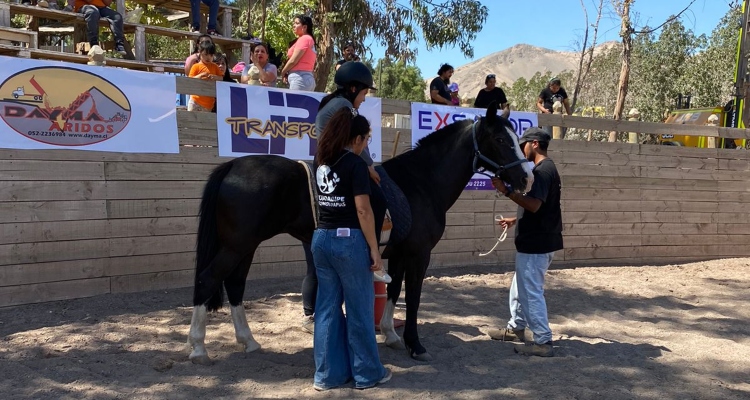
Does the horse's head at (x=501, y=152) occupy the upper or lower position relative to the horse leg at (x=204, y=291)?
upper

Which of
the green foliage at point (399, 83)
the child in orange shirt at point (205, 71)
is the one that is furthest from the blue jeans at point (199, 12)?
the green foliage at point (399, 83)

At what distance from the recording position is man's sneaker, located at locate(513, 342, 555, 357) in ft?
16.9

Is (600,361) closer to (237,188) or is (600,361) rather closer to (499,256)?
(237,188)

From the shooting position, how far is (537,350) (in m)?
5.16

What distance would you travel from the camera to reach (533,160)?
5.36 metres

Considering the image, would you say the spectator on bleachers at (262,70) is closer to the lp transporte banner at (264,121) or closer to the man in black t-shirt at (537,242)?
the lp transporte banner at (264,121)

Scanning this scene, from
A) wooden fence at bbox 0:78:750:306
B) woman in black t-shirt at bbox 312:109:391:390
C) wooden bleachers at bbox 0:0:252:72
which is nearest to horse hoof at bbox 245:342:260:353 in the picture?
woman in black t-shirt at bbox 312:109:391:390

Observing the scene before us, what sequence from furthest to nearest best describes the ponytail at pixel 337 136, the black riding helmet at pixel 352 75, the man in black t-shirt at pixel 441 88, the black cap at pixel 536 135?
the man in black t-shirt at pixel 441 88
the black cap at pixel 536 135
the black riding helmet at pixel 352 75
the ponytail at pixel 337 136

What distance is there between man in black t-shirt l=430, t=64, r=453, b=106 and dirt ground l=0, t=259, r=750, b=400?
10.1ft

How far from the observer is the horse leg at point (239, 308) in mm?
5027

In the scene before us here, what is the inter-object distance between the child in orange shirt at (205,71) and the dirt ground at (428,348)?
2.03m

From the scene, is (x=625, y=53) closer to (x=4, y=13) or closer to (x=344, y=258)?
(x=4, y=13)

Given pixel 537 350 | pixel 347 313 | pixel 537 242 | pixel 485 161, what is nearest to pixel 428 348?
pixel 537 350

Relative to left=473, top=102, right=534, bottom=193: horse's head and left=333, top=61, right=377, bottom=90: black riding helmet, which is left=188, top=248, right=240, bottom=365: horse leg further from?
left=473, top=102, right=534, bottom=193: horse's head
